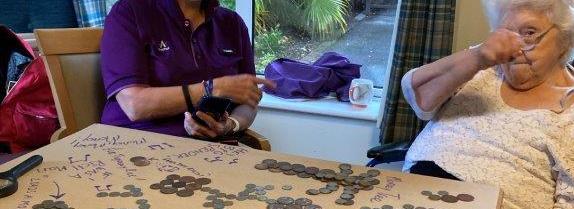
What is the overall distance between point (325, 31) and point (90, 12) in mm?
1260

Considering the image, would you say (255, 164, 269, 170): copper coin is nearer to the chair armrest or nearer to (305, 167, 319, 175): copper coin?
(305, 167, 319, 175): copper coin

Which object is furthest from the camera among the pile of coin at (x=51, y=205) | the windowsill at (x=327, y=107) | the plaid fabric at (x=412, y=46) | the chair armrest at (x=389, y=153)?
the windowsill at (x=327, y=107)

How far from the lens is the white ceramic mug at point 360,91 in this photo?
2.68 meters

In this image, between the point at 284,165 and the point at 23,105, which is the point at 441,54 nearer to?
the point at 284,165

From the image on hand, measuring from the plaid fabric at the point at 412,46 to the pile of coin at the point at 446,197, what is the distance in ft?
4.07

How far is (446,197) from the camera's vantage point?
1.13 m

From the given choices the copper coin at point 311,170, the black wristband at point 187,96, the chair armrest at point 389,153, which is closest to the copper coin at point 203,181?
the copper coin at point 311,170

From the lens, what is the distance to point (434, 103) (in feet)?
4.99

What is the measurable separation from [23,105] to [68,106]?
353 mm

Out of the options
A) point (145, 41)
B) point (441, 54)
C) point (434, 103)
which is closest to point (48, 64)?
point (145, 41)

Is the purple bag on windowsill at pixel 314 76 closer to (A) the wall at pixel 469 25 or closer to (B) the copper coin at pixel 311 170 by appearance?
(A) the wall at pixel 469 25

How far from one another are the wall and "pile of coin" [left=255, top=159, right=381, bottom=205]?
1367 mm

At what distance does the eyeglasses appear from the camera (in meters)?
1.44

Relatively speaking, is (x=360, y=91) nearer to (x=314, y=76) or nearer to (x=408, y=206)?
(x=314, y=76)
